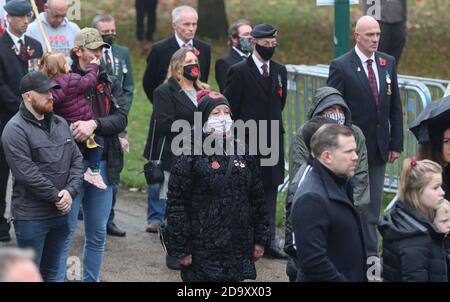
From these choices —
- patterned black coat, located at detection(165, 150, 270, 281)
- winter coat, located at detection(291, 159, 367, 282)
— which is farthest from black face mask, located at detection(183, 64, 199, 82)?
winter coat, located at detection(291, 159, 367, 282)

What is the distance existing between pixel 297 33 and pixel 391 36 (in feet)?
33.9

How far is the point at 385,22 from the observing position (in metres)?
12.8

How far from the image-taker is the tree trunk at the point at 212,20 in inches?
840

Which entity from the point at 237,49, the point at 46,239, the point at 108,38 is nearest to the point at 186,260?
the point at 46,239

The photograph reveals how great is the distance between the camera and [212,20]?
2153 cm

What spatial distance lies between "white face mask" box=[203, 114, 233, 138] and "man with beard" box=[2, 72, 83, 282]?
1.18 metres

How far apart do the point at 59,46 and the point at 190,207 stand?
3796mm

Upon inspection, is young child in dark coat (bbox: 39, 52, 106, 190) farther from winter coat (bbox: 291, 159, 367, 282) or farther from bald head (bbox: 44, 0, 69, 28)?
winter coat (bbox: 291, 159, 367, 282)

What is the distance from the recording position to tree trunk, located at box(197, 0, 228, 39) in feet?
70.0

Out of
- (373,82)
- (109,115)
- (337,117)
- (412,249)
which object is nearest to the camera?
(412,249)

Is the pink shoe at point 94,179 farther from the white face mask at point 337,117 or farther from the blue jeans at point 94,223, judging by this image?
the white face mask at point 337,117

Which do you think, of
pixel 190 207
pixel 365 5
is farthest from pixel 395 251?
pixel 365 5

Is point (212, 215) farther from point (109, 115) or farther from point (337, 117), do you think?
point (109, 115)
